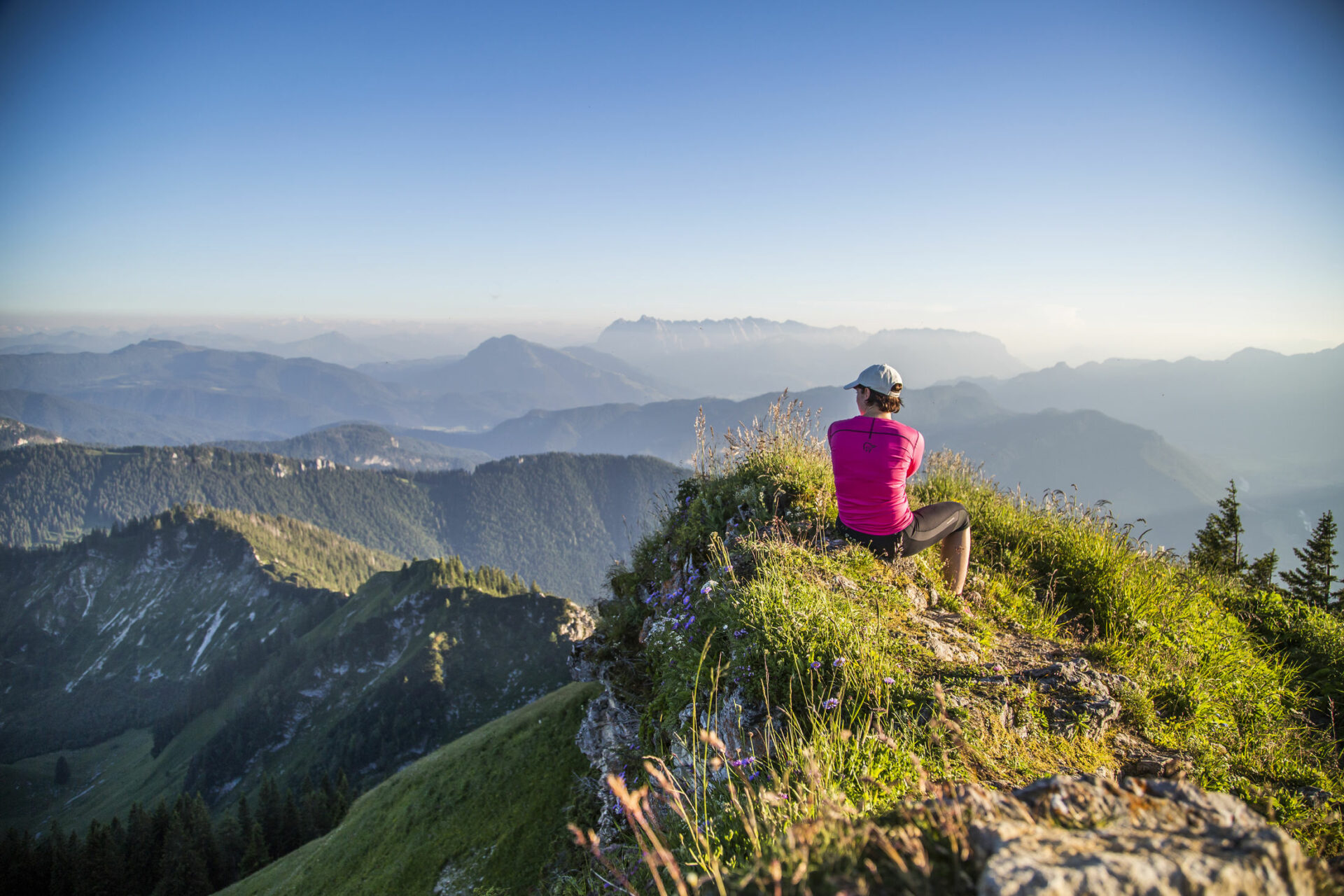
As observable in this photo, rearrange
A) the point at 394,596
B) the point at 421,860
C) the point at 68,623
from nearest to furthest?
the point at 421,860 → the point at 394,596 → the point at 68,623

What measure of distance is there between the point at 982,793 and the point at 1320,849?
337 centimetres

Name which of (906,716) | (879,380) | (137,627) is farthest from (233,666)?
(906,716)

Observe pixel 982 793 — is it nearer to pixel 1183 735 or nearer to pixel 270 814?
pixel 1183 735

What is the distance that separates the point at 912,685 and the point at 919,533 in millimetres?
2216

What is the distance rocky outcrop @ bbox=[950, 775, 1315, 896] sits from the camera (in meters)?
1.40

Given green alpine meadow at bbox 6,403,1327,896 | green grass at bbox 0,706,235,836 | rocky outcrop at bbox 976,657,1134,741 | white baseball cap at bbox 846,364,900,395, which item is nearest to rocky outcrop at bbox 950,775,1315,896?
green alpine meadow at bbox 6,403,1327,896

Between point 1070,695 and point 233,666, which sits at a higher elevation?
point 1070,695

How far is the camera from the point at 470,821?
13219 mm

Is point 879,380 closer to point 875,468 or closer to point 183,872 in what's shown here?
point 875,468

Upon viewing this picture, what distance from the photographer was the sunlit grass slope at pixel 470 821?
1090 centimetres

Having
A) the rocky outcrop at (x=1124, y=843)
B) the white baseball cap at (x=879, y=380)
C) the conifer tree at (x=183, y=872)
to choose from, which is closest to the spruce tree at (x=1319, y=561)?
the white baseball cap at (x=879, y=380)

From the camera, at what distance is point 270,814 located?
48156mm

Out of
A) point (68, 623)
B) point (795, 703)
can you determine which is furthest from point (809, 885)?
Result: point (68, 623)

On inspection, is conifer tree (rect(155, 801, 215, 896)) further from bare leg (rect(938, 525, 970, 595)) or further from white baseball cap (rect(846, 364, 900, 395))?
white baseball cap (rect(846, 364, 900, 395))
